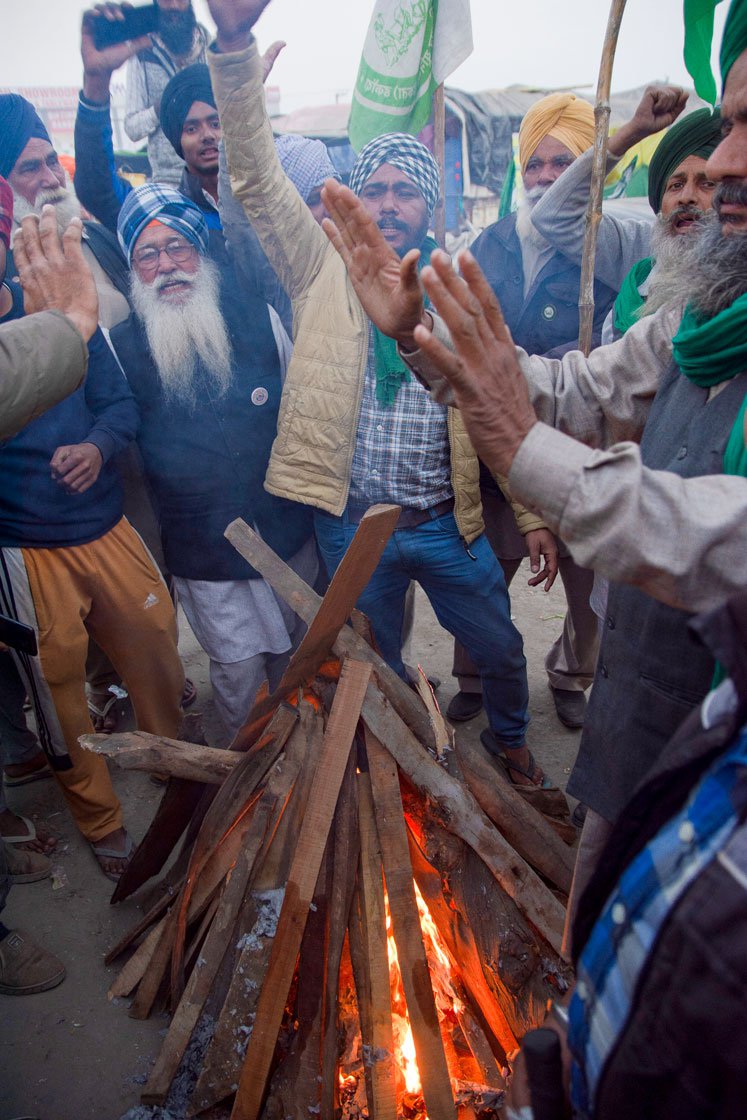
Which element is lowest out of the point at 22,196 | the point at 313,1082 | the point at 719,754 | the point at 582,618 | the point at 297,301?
the point at 313,1082

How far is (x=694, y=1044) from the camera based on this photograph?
2.92 feet

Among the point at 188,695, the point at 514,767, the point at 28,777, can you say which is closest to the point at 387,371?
the point at 514,767

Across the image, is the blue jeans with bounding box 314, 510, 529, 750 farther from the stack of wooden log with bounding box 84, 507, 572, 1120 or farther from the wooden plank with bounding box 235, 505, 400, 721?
the wooden plank with bounding box 235, 505, 400, 721

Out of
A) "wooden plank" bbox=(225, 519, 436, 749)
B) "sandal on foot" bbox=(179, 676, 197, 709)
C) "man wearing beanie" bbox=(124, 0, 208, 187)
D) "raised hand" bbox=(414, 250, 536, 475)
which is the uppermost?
"man wearing beanie" bbox=(124, 0, 208, 187)

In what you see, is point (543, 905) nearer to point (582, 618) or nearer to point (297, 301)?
point (582, 618)

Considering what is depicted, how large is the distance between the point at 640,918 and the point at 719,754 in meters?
0.25

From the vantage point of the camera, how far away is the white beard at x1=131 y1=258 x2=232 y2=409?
3336 millimetres

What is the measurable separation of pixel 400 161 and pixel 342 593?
234 cm

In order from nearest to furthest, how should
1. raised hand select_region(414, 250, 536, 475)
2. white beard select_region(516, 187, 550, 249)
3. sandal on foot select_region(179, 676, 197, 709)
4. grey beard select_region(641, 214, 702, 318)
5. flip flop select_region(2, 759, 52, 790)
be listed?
raised hand select_region(414, 250, 536, 475) → grey beard select_region(641, 214, 702, 318) → white beard select_region(516, 187, 550, 249) → flip flop select_region(2, 759, 52, 790) → sandal on foot select_region(179, 676, 197, 709)

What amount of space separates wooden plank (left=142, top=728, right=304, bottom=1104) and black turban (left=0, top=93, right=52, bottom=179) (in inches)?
133

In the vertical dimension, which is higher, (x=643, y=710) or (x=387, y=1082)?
(x=643, y=710)

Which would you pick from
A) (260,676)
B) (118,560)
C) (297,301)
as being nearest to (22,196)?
(297,301)

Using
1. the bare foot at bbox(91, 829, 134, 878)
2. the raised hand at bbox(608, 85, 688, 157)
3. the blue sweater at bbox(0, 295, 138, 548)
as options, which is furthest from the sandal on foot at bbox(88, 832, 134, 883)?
the raised hand at bbox(608, 85, 688, 157)

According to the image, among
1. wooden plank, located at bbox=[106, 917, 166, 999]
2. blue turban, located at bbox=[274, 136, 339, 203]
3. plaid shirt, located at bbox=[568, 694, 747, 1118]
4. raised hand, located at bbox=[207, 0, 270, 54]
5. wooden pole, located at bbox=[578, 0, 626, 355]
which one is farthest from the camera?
blue turban, located at bbox=[274, 136, 339, 203]
